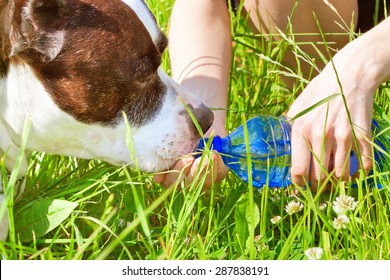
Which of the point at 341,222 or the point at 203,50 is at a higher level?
the point at 203,50

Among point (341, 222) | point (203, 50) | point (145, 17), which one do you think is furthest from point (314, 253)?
point (203, 50)

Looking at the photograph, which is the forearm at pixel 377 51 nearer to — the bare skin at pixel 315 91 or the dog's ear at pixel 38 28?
the bare skin at pixel 315 91

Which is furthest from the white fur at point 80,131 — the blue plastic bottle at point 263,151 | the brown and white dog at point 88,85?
the blue plastic bottle at point 263,151

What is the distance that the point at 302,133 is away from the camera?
187 centimetres

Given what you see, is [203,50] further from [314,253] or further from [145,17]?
[314,253]

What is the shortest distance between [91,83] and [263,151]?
501 mm

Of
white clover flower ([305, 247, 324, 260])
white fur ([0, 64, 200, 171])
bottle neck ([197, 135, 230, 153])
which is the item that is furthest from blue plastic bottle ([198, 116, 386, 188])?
white clover flower ([305, 247, 324, 260])

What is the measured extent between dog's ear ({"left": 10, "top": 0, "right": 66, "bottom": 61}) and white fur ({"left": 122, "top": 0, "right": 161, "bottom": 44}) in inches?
7.1

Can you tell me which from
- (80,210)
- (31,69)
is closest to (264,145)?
(80,210)

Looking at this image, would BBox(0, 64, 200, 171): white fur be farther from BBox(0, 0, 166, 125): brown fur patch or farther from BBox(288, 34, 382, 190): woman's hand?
BBox(288, 34, 382, 190): woman's hand

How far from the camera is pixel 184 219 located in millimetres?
1758

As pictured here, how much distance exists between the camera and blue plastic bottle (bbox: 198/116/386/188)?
2.04 metres

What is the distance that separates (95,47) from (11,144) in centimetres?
33

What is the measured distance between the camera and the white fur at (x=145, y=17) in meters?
1.93
